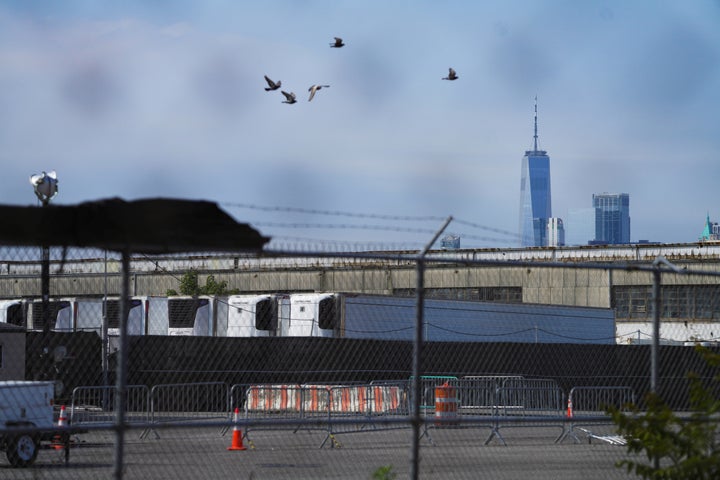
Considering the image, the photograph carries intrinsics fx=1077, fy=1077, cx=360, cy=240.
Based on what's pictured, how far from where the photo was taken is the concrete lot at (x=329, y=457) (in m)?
15.2

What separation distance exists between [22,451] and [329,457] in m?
4.96

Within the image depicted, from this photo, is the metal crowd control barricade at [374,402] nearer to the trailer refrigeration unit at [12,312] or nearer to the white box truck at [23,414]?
the white box truck at [23,414]

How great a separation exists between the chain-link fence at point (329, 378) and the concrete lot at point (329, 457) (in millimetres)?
65

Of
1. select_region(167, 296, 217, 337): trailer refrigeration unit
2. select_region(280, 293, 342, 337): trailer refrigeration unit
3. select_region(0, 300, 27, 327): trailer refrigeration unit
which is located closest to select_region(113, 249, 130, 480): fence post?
select_region(280, 293, 342, 337): trailer refrigeration unit

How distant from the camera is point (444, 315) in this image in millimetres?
35500

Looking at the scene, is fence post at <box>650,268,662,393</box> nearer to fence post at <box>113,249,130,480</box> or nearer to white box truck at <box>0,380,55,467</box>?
fence post at <box>113,249,130,480</box>

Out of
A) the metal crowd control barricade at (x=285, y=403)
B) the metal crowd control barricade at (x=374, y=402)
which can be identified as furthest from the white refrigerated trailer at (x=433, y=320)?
the metal crowd control barricade at (x=374, y=402)

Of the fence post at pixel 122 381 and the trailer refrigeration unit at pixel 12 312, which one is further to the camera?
the trailer refrigeration unit at pixel 12 312

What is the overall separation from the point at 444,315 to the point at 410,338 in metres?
1.77

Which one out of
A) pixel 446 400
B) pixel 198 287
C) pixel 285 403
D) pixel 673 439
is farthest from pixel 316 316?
pixel 673 439

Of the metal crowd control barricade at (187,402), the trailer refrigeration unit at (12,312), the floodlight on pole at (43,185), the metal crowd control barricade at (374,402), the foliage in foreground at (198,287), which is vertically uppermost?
the floodlight on pole at (43,185)

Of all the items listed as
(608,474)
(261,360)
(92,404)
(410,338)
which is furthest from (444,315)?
(608,474)

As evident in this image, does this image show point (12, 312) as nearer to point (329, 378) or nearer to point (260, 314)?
point (260, 314)

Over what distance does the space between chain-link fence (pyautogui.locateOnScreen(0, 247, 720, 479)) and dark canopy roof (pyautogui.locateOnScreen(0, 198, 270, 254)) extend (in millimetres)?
386
